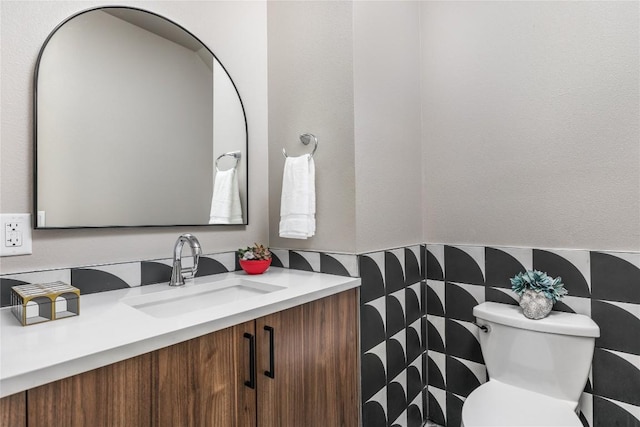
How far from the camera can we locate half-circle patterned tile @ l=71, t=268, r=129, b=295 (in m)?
1.16

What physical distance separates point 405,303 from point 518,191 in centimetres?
72

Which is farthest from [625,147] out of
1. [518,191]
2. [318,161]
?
[318,161]

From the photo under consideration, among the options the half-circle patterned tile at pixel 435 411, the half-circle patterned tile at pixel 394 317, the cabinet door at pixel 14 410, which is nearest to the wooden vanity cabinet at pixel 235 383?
the cabinet door at pixel 14 410

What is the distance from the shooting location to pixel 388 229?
1601 millimetres

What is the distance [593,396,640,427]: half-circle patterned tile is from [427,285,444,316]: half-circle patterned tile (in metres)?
0.67

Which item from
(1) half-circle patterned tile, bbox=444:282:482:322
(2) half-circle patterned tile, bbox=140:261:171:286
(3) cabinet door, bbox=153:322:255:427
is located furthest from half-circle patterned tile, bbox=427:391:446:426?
(2) half-circle patterned tile, bbox=140:261:171:286

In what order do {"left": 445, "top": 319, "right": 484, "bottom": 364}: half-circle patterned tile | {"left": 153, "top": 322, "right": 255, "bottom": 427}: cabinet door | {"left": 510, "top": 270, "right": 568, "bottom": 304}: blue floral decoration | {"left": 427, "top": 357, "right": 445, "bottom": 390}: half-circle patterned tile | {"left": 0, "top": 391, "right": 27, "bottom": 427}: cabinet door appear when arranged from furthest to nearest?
{"left": 427, "top": 357, "right": 445, "bottom": 390}: half-circle patterned tile, {"left": 445, "top": 319, "right": 484, "bottom": 364}: half-circle patterned tile, {"left": 510, "top": 270, "right": 568, "bottom": 304}: blue floral decoration, {"left": 153, "top": 322, "right": 255, "bottom": 427}: cabinet door, {"left": 0, "top": 391, "right": 27, "bottom": 427}: cabinet door

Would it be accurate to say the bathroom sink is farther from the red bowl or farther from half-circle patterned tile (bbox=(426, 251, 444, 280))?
half-circle patterned tile (bbox=(426, 251, 444, 280))

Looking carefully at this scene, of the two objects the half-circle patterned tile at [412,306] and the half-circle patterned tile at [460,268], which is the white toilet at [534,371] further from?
the half-circle patterned tile at [412,306]

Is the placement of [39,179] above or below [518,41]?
below

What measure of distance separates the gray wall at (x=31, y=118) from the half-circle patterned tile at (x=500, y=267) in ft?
3.55

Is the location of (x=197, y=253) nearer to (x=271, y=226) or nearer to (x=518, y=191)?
(x=271, y=226)

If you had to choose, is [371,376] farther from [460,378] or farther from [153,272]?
[153,272]

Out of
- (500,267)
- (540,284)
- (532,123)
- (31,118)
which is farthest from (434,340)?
(31,118)
